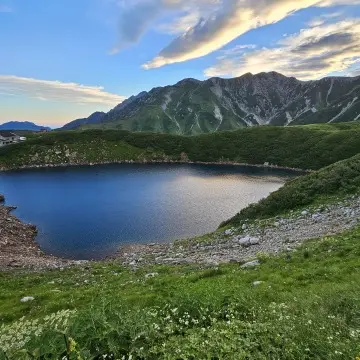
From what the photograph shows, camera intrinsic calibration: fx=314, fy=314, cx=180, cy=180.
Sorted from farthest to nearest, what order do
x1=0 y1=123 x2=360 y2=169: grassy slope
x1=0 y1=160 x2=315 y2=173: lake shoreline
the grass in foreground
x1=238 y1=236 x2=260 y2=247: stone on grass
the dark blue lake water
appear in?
x1=0 y1=123 x2=360 y2=169: grassy slope → x1=0 y1=160 x2=315 y2=173: lake shoreline → the dark blue lake water → x1=238 y1=236 x2=260 y2=247: stone on grass → the grass in foreground

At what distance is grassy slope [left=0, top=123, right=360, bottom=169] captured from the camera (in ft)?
501

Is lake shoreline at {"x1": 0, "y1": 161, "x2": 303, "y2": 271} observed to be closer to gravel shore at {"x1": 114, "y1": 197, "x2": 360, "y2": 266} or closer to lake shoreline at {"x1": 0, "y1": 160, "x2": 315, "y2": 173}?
gravel shore at {"x1": 114, "y1": 197, "x2": 360, "y2": 266}

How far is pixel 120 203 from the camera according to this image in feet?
256

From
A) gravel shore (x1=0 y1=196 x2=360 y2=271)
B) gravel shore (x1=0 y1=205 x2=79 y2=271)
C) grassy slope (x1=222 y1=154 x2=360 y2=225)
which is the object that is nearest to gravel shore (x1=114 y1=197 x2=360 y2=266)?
gravel shore (x1=0 y1=196 x2=360 y2=271)

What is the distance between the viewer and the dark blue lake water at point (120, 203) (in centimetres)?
5300

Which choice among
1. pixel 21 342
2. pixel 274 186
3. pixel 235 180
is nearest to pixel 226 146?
pixel 235 180

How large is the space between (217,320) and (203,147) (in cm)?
17273

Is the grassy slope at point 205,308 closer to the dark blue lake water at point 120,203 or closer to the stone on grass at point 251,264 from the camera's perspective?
the stone on grass at point 251,264

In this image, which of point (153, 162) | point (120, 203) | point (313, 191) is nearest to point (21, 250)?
point (120, 203)

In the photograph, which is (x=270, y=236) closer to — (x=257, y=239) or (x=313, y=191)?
(x=257, y=239)

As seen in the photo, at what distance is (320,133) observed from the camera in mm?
168875

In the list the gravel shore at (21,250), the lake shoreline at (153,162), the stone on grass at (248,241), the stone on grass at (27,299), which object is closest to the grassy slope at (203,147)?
the lake shoreline at (153,162)

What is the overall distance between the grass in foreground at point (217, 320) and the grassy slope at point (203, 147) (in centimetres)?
14086

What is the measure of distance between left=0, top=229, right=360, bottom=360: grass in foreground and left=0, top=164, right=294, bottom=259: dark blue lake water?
29.8 meters
